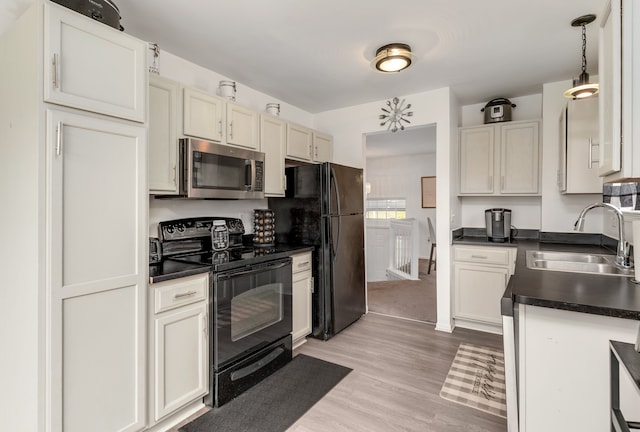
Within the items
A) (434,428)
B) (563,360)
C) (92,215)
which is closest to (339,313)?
(434,428)

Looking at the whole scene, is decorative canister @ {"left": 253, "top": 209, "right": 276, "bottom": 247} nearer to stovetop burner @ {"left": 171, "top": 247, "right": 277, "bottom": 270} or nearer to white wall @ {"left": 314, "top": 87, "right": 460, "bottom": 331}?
stovetop burner @ {"left": 171, "top": 247, "right": 277, "bottom": 270}

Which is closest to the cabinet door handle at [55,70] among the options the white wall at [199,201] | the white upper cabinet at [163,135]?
the white upper cabinet at [163,135]

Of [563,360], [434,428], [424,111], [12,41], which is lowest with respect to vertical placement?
Answer: [434,428]

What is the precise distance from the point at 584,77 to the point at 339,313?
2.67 m

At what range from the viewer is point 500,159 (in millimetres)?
3566

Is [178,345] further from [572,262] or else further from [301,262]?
[572,262]

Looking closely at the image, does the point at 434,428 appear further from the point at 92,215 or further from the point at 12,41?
the point at 12,41

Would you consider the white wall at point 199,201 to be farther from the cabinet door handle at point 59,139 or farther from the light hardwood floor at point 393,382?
the light hardwood floor at point 393,382

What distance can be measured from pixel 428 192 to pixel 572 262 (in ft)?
15.6

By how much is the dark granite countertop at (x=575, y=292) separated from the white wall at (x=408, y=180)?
538 centimetres

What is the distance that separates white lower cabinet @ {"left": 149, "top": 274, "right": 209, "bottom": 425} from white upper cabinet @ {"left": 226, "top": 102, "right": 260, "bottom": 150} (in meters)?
1.22

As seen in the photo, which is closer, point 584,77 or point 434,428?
point 434,428

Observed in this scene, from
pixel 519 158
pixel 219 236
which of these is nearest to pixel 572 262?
pixel 519 158

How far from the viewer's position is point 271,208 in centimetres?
349
